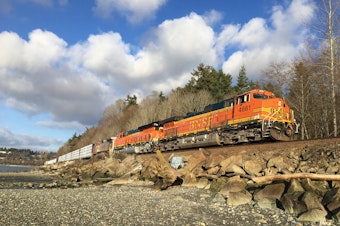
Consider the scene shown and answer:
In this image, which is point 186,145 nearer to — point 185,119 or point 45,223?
point 185,119

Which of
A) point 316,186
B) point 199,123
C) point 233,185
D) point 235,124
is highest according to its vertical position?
point 199,123

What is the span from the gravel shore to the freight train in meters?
6.20

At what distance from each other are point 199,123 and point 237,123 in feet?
17.6

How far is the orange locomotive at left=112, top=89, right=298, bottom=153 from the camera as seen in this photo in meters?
18.0

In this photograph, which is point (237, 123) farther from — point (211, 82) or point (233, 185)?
point (211, 82)

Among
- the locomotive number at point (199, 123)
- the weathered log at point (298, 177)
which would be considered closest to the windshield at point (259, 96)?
the locomotive number at point (199, 123)

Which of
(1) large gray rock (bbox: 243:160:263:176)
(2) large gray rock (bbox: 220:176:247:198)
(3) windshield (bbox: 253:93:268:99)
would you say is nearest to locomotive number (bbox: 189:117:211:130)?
(3) windshield (bbox: 253:93:268:99)

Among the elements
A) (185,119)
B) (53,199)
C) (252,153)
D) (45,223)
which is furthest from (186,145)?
(45,223)

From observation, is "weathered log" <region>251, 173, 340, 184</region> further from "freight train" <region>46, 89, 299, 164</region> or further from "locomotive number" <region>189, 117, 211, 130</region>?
"locomotive number" <region>189, 117, 211, 130</region>

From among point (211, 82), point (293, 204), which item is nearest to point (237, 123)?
point (293, 204)

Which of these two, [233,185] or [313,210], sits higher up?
[233,185]

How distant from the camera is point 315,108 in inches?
1136

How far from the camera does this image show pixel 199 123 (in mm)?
24797

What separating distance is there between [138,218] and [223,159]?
711 cm
